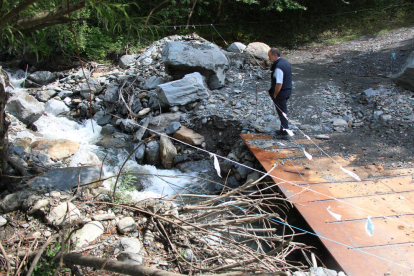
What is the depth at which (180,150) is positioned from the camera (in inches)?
220

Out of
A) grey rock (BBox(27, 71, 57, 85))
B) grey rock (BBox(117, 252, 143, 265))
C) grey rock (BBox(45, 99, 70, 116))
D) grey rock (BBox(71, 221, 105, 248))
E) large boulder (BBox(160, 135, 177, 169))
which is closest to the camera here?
grey rock (BBox(117, 252, 143, 265))

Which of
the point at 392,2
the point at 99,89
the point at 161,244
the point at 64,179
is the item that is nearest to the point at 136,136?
the point at 99,89

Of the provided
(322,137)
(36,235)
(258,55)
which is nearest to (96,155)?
(36,235)

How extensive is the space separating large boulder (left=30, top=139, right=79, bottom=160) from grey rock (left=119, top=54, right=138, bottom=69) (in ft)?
12.5

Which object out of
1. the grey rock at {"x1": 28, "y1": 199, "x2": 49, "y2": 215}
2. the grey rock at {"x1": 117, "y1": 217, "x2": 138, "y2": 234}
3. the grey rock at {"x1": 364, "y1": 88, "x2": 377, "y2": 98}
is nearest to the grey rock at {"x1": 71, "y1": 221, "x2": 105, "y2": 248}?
the grey rock at {"x1": 117, "y1": 217, "x2": 138, "y2": 234}

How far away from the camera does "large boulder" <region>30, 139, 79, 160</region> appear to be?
15.5 ft

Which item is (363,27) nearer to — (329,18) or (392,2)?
(329,18)

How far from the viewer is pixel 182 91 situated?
6086 mm

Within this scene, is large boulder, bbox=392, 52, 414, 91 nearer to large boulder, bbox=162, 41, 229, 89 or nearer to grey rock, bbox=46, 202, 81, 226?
large boulder, bbox=162, 41, 229, 89

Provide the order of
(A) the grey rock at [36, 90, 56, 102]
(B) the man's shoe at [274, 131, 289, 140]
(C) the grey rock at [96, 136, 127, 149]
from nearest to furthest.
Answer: (B) the man's shoe at [274, 131, 289, 140] < (C) the grey rock at [96, 136, 127, 149] < (A) the grey rock at [36, 90, 56, 102]

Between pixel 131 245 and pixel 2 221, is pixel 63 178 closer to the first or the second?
pixel 2 221

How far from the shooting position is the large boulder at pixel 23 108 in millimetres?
5832

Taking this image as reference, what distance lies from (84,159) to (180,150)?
5.73ft

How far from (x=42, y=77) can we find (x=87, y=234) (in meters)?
7.02
